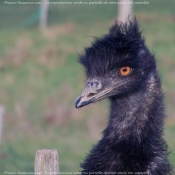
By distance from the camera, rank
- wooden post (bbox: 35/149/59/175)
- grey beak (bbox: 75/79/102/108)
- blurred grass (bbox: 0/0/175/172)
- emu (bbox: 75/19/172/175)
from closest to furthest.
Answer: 1. wooden post (bbox: 35/149/59/175)
2. grey beak (bbox: 75/79/102/108)
3. emu (bbox: 75/19/172/175)
4. blurred grass (bbox: 0/0/175/172)

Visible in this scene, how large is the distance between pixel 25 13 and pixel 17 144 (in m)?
11.9

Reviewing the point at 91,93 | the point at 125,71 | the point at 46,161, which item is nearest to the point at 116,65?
the point at 125,71

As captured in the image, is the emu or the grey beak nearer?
the grey beak

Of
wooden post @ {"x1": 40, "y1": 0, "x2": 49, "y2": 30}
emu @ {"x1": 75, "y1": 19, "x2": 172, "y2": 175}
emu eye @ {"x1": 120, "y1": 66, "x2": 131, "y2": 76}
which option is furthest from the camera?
wooden post @ {"x1": 40, "y1": 0, "x2": 49, "y2": 30}

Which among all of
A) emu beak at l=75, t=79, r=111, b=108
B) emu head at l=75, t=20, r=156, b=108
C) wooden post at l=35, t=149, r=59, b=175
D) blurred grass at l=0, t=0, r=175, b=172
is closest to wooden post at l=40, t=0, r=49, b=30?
blurred grass at l=0, t=0, r=175, b=172

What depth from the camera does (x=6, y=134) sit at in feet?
44.6

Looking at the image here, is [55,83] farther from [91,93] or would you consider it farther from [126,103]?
[91,93]

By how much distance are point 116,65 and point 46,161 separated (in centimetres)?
103

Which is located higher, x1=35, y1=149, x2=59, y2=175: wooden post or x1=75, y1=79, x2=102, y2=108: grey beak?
x1=75, y1=79, x2=102, y2=108: grey beak

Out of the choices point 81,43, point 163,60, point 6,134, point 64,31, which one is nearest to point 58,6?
point 64,31

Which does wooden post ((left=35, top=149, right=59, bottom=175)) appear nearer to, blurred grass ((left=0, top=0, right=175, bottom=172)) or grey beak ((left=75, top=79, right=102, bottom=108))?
grey beak ((left=75, top=79, right=102, bottom=108))

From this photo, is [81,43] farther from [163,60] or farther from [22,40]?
[163,60]

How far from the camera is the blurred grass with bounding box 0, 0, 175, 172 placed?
12727 millimetres

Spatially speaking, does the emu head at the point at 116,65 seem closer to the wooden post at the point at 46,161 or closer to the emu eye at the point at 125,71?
the emu eye at the point at 125,71
